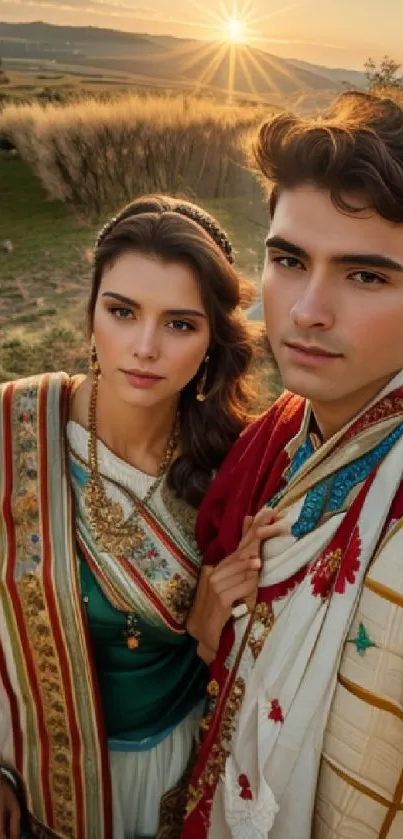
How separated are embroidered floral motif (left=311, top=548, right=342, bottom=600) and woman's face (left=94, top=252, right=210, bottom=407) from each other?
71cm

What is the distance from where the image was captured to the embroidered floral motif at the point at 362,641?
1.27 m

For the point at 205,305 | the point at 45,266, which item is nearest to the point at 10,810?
the point at 205,305

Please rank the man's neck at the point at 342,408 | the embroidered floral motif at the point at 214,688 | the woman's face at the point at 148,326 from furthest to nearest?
the woman's face at the point at 148,326 < the embroidered floral motif at the point at 214,688 < the man's neck at the point at 342,408

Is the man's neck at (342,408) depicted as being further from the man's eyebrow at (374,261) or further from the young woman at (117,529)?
the young woman at (117,529)

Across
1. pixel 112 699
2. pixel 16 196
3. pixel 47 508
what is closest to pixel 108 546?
pixel 47 508

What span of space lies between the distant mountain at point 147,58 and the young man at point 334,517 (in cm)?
841

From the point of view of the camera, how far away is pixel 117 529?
2029 mm

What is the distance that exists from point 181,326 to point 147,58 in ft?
46.9

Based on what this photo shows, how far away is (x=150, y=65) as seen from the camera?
1384 cm

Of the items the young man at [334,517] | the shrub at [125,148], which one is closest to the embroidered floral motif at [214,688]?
the young man at [334,517]

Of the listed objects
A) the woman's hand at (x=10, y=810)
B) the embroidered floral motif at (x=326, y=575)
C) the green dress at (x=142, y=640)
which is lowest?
the woman's hand at (x=10, y=810)

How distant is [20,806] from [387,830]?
1265 mm

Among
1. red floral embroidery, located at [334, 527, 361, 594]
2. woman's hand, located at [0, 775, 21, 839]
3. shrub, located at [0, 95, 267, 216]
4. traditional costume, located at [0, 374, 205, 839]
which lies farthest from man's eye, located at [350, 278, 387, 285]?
shrub, located at [0, 95, 267, 216]

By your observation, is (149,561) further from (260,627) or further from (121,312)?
(121,312)
